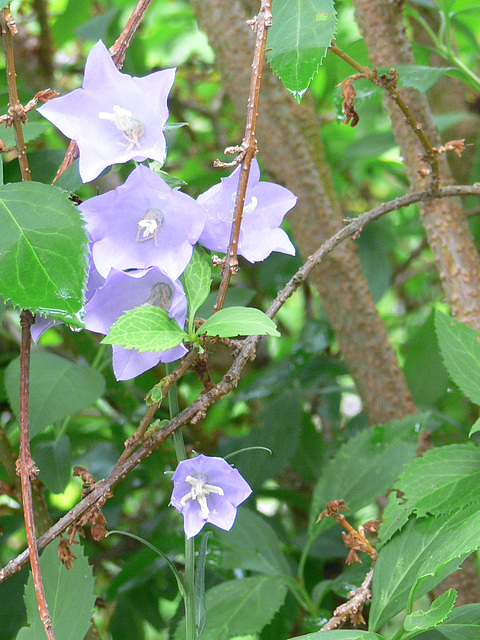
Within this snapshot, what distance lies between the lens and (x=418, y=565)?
0.55 m

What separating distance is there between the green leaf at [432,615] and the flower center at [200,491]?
0.17 metres

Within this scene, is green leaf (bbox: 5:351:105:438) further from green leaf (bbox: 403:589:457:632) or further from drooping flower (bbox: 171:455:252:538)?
green leaf (bbox: 403:589:457:632)

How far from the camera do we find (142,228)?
0.47 meters

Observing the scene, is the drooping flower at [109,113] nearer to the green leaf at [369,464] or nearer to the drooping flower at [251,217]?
the drooping flower at [251,217]

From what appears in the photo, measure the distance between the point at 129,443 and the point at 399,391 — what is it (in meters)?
0.55

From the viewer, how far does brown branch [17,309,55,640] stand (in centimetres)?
44

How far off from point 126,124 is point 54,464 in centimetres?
47

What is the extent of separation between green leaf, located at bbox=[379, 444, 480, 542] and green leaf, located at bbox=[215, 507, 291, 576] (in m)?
0.21

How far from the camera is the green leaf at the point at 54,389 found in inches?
27.4

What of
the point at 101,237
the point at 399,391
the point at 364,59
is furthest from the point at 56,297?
the point at 364,59

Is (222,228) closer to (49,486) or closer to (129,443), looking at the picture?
(129,443)

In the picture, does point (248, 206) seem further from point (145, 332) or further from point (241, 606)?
point (241, 606)

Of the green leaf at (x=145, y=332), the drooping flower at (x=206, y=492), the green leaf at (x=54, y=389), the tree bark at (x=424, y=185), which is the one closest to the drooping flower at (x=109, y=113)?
the green leaf at (x=145, y=332)

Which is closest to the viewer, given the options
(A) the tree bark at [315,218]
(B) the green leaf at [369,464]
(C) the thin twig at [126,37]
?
(C) the thin twig at [126,37]
